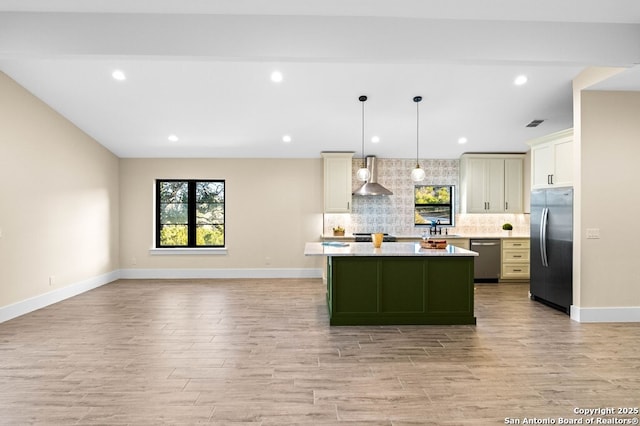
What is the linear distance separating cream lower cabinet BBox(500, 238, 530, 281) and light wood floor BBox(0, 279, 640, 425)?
1.98m

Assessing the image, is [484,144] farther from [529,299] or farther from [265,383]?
[265,383]

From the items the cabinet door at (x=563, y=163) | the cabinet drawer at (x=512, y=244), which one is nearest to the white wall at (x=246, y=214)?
the cabinet drawer at (x=512, y=244)

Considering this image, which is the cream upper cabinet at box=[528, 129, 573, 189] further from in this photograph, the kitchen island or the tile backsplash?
the tile backsplash

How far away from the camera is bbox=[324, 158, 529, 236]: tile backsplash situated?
7.73 metres

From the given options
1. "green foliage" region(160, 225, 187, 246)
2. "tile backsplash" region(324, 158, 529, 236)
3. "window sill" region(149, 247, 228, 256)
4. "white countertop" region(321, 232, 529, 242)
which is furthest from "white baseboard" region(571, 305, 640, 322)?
"green foliage" region(160, 225, 187, 246)

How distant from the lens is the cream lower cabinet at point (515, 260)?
7.11 metres

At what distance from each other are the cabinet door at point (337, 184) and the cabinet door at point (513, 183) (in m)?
3.11

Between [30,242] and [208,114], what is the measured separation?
3.02 metres

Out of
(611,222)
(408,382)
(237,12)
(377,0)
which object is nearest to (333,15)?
(377,0)

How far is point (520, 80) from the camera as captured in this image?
485cm

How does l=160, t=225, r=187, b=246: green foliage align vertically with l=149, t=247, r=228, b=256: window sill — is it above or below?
above

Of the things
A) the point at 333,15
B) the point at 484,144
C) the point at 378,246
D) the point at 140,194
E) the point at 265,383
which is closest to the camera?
the point at 265,383

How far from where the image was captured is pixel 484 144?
7.12 meters

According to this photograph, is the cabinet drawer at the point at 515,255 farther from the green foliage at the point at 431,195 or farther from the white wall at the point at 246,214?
the white wall at the point at 246,214
